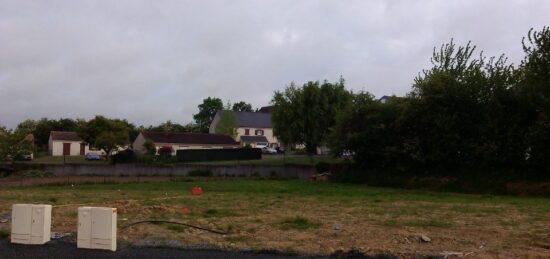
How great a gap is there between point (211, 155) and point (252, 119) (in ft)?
164

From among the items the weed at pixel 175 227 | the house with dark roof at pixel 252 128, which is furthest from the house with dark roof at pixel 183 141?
the weed at pixel 175 227

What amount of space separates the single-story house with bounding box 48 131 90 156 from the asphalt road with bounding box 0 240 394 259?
69.2 metres

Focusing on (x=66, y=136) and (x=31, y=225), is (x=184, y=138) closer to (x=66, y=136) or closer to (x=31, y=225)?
(x=66, y=136)

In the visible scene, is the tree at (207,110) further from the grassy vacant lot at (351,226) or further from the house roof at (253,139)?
the grassy vacant lot at (351,226)

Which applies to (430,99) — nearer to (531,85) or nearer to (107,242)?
(531,85)

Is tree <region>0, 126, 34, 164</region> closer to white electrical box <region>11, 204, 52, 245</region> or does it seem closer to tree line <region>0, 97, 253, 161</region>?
tree line <region>0, 97, 253, 161</region>

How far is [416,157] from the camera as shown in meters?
30.0

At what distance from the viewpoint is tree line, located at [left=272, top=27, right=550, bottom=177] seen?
26812 millimetres

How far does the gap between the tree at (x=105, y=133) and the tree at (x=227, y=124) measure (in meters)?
30.3

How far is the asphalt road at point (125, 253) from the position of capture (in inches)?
366

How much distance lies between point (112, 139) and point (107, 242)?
1906 inches

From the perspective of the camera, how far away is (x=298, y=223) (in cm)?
1341

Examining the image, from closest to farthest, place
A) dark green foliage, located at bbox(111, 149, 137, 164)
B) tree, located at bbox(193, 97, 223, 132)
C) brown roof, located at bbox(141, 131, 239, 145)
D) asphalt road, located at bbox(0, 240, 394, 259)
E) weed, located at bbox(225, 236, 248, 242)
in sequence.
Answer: asphalt road, located at bbox(0, 240, 394, 259), weed, located at bbox(225, 236, 248, 242), dark green foliage, located at bbox(111, 149, 137, 164), brown roof, located at bbox(141, 131, 239, 145), tree, located at bbox(193, 97, 223, 132)

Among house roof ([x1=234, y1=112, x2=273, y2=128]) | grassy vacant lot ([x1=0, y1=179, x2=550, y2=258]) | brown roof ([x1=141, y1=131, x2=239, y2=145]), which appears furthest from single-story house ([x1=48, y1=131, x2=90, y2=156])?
grassy vacant lot ([x1=0, y1=179, x2=550, y2=258])
